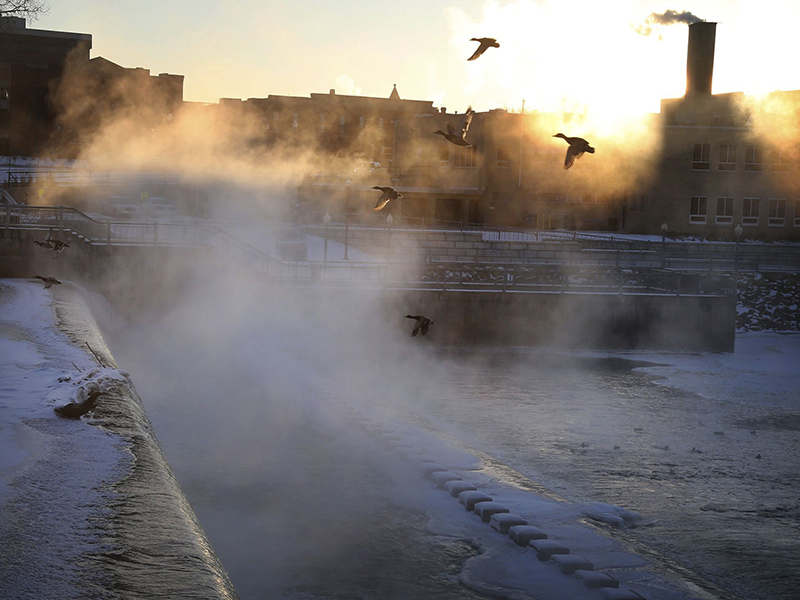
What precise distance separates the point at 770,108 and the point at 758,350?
2577 centimetres

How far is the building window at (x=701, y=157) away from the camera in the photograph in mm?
48500

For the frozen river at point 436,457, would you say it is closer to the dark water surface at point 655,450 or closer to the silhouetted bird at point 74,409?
the dark water surface at point 655,450

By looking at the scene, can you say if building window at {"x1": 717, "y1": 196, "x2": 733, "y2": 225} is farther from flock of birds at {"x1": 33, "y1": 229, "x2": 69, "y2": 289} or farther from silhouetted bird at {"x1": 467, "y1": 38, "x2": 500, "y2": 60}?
silhouetted bird at {"x1": 467, "y1": 38, "x2": 500, "y2": 60}

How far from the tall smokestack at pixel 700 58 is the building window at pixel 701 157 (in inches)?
403

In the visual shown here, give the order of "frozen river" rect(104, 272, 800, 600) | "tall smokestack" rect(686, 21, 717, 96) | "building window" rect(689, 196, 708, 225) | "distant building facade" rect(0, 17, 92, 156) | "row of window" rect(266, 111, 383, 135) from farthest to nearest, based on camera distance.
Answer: "row of window" rect(266, 111, 383, 135)
"distant building facade" rect(0, 17, 92, 156)
"tall smokestack" rect(686, 21, 717, 96)
"building window" rect(689, 196, 708, 225)
"frozen river" rect(104, 272, 800, 600)

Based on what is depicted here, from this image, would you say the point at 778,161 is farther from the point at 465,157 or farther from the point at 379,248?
the point at 379,248

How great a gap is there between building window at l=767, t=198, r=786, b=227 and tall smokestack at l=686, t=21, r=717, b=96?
38.5ft

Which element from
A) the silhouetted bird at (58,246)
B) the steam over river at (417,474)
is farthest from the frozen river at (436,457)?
the silhouetted bird at (58,246)

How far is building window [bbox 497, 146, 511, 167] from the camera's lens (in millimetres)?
49719

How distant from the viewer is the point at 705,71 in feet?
187

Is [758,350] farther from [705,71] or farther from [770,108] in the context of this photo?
[705,71]

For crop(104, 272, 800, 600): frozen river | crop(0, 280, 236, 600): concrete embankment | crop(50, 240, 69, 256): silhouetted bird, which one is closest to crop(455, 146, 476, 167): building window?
crop(104, 272, 800, 600): frozen river

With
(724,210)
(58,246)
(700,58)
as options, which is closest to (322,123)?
(700,58)

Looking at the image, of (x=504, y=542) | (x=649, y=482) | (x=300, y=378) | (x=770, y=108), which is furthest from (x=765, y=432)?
(x=770, y=108)
